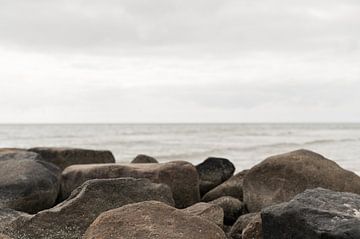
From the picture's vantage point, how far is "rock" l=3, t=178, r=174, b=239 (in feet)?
17.6

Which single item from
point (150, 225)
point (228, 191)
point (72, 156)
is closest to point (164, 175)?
point (228, 191)

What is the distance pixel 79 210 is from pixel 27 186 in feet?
5.85

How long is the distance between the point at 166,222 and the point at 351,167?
13.5 meters

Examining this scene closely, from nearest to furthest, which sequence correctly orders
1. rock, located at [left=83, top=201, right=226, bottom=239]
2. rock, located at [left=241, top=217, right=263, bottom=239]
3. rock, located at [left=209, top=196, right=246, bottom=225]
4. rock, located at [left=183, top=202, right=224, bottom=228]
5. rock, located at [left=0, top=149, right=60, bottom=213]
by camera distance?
rock, located at [left=83, top=201, right=226, bottom=239] < rock, located at [left=241, top=217, right=263, bottom=239] < rock, located at [left=183, top=202, right=224, bottom=228] < rock, located at [left=0, top=149, right=60, bottom=213] < rock, located at [left=209, top=196, right=246, bottom=225]

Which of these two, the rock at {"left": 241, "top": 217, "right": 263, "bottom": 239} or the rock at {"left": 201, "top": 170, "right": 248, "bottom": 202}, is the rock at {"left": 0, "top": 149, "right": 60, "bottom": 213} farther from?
the rock at {"left": 241, "top": 217, "right": 263, "bottom": 239}

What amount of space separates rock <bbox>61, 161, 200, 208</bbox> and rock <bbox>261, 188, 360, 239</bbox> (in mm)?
3140

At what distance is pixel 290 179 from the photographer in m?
6.81

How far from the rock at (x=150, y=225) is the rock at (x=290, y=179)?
2470mm

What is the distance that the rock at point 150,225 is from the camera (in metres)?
4.24

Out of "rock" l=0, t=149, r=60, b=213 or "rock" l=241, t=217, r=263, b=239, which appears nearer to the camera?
"rock" l=241, t=217, r=263, b=239

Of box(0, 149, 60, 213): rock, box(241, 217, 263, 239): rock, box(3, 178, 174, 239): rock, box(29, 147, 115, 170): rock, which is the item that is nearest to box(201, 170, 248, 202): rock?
box(0, 149, 60, 213): rock

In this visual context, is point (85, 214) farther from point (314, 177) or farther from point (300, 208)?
point (314, 177)

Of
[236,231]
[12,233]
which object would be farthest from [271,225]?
[12,233]

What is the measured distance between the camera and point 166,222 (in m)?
4.39
